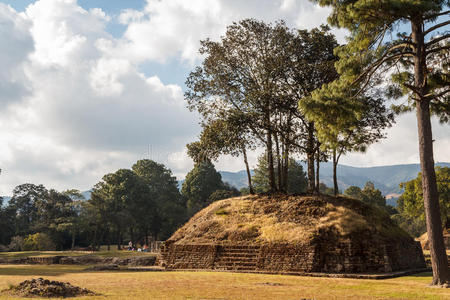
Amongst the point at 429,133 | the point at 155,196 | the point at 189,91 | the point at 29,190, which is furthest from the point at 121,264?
the point at 29,190

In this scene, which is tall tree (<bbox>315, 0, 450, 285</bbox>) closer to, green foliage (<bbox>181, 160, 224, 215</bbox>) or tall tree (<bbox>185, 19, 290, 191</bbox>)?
tall tree (<bbox>185, 19, 290, 191</bbox>)

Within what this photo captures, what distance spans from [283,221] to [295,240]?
9.06ft

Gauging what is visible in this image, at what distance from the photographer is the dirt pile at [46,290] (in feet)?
33.5

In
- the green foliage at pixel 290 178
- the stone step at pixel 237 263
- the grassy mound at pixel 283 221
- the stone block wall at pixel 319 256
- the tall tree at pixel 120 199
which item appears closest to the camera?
the stone block wall at pixel 319 256

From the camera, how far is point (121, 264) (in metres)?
28.2

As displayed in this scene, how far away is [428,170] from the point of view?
14078 millimetres

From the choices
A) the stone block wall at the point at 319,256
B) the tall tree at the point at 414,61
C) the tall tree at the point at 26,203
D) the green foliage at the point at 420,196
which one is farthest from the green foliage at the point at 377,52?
the tall tree at the point at 26,203

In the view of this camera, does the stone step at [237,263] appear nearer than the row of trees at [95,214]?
Yes

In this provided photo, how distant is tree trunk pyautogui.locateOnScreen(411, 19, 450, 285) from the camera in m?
13.7

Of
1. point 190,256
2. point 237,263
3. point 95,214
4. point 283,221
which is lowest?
point 237,263

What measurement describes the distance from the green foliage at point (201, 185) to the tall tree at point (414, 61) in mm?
55828

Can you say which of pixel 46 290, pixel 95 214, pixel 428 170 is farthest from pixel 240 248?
pixel 95 214

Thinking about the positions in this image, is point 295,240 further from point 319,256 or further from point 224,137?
point 224,137

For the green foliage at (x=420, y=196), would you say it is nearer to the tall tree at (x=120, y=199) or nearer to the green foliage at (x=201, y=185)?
the green foliage at (x=201, y=185)
